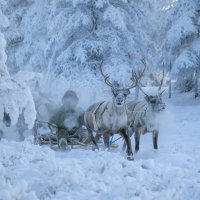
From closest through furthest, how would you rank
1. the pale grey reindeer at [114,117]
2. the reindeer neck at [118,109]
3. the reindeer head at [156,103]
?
the pale grey reindeer at [114,117] → the reindeer neck at [118,109] → the reindeer head at [156,103]

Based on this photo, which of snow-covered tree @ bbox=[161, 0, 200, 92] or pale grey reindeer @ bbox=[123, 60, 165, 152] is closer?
pale grey reindeer @ bbox=[123, 60, 165, 152]

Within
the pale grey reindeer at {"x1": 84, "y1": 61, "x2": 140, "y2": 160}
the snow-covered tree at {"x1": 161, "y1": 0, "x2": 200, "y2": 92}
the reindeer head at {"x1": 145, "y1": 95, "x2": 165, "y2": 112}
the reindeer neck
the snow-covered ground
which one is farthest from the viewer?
the snow-covered tree at {"x1": 161, "y1": 0, "x2": 200, "y2": 92}

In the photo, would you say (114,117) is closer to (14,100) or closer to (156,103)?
(156,103)

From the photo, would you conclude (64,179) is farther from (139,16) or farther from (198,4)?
(198,4)

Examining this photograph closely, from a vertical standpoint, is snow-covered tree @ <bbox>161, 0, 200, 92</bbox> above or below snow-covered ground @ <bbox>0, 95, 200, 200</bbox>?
above

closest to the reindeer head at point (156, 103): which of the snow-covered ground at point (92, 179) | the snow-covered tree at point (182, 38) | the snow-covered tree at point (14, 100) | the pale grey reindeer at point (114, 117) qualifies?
the pale grey reindeer at point (114, 117)

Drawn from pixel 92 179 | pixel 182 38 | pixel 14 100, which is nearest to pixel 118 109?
pixel 92 179

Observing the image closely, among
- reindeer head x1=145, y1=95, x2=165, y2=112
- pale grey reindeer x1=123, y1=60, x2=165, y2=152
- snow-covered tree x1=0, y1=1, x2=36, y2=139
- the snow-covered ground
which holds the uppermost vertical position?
snow-covered tree x1=0, y1=1, x2=36, y2=139

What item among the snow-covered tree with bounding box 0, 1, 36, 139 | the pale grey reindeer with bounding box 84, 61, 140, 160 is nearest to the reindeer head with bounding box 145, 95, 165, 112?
the pale grey reindeer with bounding box 84, 61, 140, 160

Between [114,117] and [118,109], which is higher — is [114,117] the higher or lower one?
the lower one

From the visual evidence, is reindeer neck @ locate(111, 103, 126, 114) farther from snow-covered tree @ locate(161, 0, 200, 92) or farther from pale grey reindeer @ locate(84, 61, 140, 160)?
snow-covered tree @ locate(161, 0, 200, 92)

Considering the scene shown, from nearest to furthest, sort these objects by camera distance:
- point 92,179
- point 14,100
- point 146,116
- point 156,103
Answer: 1. point 14,100
2. point 92,179
3. point 156,103
4. point 146,116

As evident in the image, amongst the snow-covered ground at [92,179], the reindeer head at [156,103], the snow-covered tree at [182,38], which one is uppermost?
the snow-covered tree at [182,38]

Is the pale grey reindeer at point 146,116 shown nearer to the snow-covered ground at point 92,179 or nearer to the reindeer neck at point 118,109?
the reindeer neck at point 118,109
